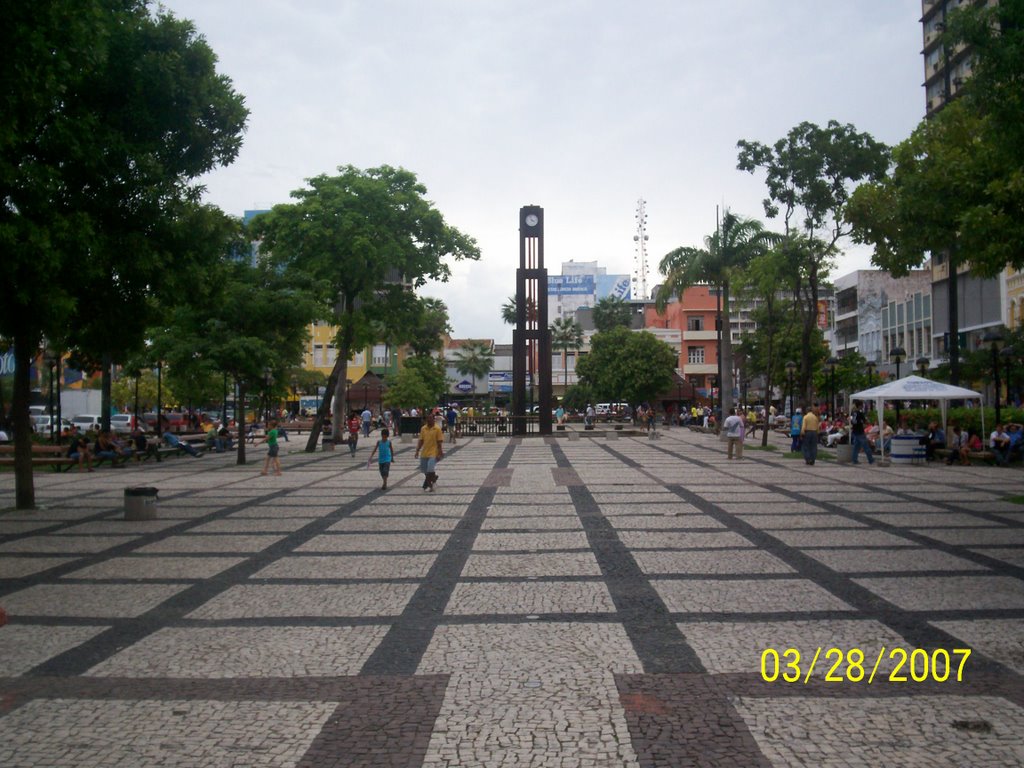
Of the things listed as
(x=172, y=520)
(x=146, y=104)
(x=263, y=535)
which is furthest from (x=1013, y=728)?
(x=146, y=104)

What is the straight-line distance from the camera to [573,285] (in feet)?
459

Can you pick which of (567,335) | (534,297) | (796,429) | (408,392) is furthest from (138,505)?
(567,335)

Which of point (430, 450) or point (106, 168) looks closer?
point (106, 168)

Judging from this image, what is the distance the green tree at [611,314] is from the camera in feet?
307

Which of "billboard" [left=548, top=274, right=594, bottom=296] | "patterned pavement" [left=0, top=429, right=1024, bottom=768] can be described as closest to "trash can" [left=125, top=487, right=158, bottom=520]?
"patterned pavement" [left=0, top=429, right=1024, bottom=768]

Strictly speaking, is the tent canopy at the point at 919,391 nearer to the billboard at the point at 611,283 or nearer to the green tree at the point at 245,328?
the green tree at the point at 245,328

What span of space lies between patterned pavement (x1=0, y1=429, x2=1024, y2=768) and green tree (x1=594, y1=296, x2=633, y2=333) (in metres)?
78.8

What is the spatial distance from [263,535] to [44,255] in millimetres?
4555

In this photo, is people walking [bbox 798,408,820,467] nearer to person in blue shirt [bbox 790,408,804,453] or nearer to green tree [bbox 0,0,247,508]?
person in blue shirt [bbox 790,408,804,453]

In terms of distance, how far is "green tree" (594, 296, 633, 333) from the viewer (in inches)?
3679

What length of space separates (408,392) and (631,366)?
16.9 meters

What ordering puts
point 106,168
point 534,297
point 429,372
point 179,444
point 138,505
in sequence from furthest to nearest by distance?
1. point 429,372
2. point 534,297
3. point 179,444
4. point 138,505
5. point 106,168

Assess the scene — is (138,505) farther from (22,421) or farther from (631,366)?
(631,366)

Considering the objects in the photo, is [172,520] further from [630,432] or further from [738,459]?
[630,432]
